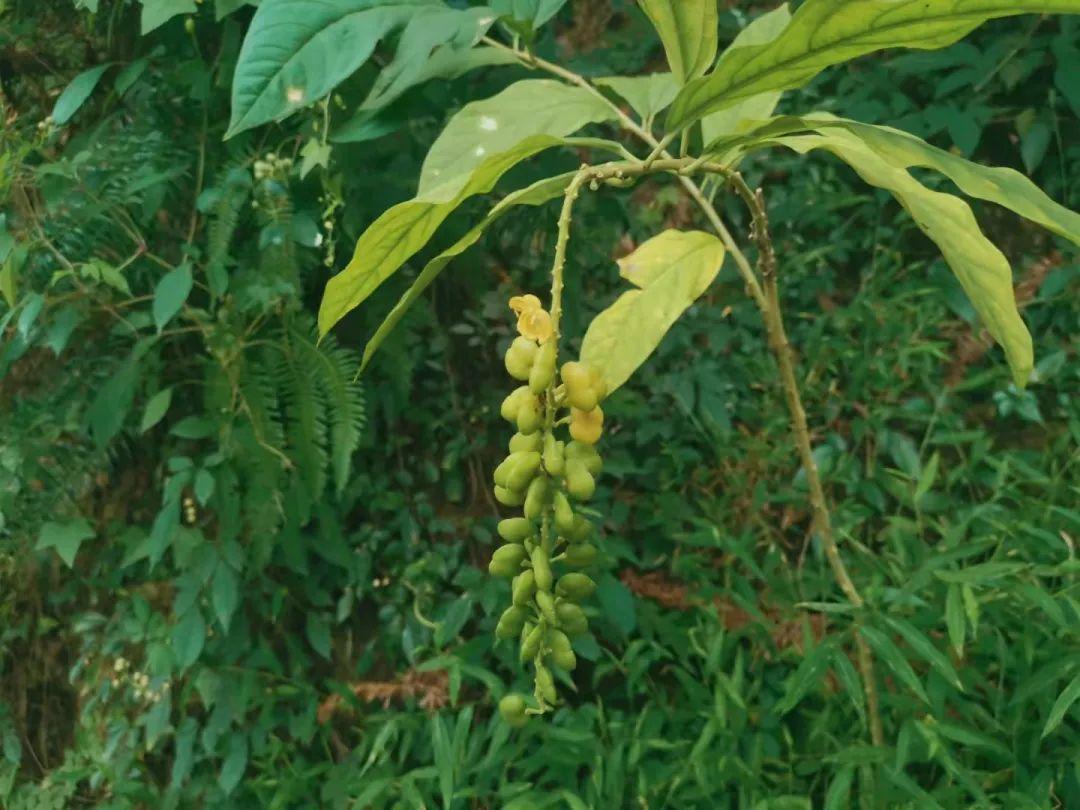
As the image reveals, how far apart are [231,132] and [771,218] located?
1.29 metres

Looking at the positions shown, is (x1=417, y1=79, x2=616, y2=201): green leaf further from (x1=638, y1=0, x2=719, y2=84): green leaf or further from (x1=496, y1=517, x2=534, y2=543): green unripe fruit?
(x1=496, y1=517, x2=534, y2=543): green unripe fruit

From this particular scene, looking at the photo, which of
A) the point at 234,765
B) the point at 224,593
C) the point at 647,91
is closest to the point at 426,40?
the point at 647,91

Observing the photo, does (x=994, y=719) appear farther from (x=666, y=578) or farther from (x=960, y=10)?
(x=960, y=10)

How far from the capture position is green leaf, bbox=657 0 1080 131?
0.63 metres

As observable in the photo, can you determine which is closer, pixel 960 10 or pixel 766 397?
pixel 960 10

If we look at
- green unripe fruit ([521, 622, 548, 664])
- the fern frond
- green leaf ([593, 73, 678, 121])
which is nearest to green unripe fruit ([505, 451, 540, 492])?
green unripe fruit ([521, 622, 548, 664])

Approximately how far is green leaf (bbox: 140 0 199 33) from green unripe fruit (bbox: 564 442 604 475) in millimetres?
682

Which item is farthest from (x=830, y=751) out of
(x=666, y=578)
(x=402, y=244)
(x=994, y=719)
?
(x=402, y=244)

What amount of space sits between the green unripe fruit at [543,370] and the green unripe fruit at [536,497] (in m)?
0.06

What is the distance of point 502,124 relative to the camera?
0.90 meters

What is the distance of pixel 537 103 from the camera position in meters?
0.92

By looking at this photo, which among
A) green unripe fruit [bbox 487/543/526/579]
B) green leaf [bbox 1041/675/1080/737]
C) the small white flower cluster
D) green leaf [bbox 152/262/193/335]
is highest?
green unripe fruit [bbox 487/543/526/579]

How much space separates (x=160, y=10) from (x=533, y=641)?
2.54ft

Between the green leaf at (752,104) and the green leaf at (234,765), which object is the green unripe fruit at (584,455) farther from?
the green leaf at (234,765)
